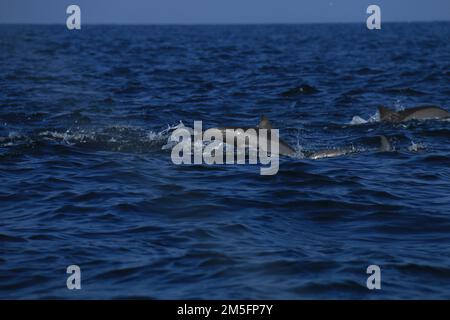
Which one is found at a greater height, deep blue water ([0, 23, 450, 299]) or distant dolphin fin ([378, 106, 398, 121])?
distant dolphin fin ([378, 106, 398, 121])

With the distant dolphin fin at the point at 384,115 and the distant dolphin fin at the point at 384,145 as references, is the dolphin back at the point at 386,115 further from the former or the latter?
the distant dolphin fin at the point at 384,145

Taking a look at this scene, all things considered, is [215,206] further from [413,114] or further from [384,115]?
[413,114]

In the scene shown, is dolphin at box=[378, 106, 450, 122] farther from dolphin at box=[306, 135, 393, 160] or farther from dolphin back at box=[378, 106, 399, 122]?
dolphin at box=[306, 135, 393, 160]

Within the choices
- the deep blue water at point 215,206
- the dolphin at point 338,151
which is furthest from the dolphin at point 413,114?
the dolphin at point 338,151

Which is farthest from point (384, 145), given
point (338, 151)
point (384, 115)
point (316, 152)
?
point (384, 115)

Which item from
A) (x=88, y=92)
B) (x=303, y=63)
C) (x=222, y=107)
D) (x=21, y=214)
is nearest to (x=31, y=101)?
(x=88, y=92)

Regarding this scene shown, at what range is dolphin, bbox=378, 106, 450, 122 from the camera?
73.3ft

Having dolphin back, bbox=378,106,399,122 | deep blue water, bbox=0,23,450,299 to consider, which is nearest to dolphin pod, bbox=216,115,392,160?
deep blue water, bbox=0,23,450,299

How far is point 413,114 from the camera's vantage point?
74.1 ft

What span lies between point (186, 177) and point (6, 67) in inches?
1177

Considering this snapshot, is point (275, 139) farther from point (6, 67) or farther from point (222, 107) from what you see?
point (6, 67)

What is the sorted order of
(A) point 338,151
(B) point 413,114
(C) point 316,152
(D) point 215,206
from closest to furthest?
1. (D) point 215,206
2. (C) point 316,152
3. (A) point 338,151
4. (B) point 413,114

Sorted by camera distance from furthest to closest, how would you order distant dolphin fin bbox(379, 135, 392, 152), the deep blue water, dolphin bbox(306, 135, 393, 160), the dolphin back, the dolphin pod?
the dolphin back → distant dolphin fin bbox(379, 135, 392, 152) → dolphin bbox(306, 135, 393, 160) → the dolphin pod → the deep blue water
